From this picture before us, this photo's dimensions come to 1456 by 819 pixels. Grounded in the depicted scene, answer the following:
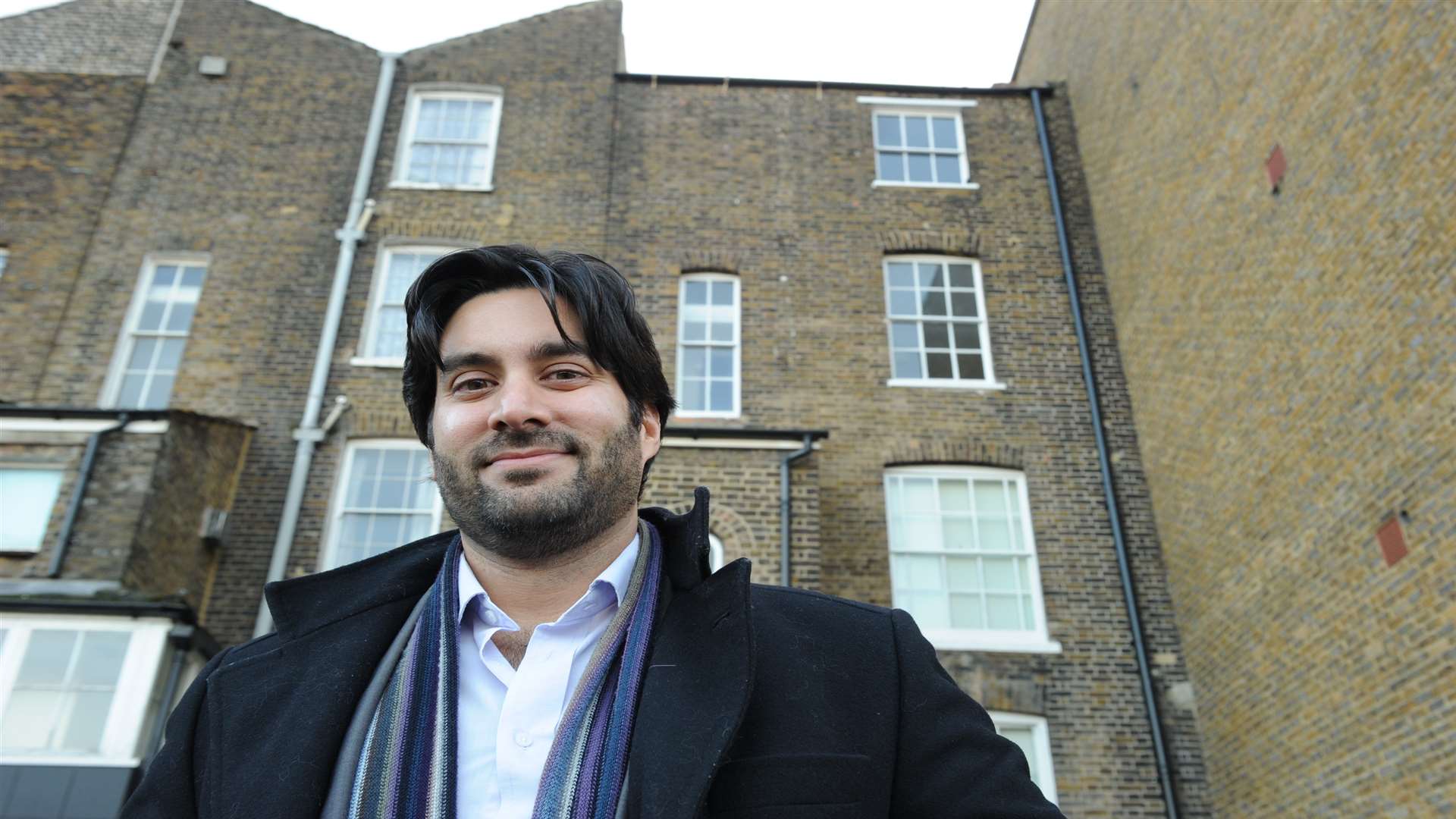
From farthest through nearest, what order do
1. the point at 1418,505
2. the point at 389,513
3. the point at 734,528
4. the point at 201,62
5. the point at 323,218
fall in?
the point at 201,62
the point at 323,218
the point at 389,513
the point at 734,528
the point at 1418,505

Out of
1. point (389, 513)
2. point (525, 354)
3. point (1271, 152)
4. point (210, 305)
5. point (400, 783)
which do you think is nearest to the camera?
point (400, 783)

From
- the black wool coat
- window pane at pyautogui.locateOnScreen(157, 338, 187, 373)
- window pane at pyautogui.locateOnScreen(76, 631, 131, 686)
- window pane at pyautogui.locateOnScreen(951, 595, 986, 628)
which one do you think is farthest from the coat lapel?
window pane at pyautogui.locateOnScreen(157, 338, 187, 373)

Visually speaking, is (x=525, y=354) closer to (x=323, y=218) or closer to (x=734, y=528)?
(x=734, y=528)

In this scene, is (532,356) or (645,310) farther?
(645,310)

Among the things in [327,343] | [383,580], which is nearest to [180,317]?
[327,343]

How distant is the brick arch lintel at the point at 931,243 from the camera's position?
13.4 m

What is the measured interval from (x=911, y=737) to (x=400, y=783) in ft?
2.85

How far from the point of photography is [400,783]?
170 cm

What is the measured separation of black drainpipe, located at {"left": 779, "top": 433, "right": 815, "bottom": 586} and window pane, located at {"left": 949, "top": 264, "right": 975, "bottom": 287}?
3844 mm

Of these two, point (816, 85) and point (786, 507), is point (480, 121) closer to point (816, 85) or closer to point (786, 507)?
point (816, 85)

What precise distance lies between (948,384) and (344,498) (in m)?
7.20

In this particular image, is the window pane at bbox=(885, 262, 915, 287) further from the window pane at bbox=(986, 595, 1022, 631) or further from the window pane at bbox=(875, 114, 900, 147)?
the window pane at bbox=(986, 595, 1022, 631)

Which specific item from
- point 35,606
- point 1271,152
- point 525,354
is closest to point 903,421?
point 1271,152

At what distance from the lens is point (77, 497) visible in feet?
31.7
